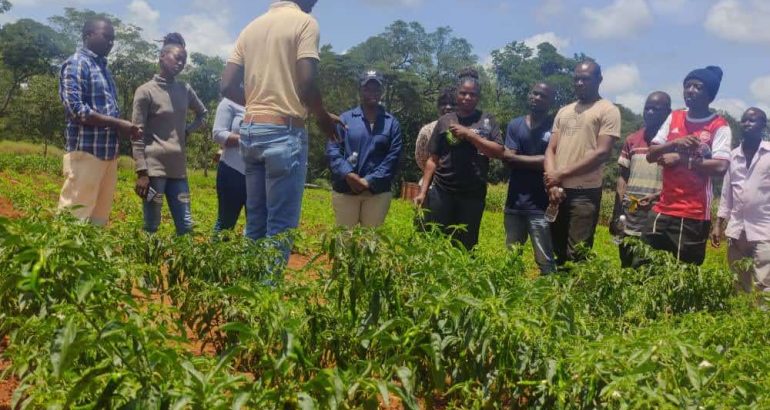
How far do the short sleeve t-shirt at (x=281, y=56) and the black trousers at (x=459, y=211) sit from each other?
5.27ft

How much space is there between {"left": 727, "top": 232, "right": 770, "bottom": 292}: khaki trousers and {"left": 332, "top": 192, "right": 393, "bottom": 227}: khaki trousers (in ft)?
7.23

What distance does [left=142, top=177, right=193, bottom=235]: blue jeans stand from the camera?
4.59 meters

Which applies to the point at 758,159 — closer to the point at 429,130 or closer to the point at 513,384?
the point at 429,130

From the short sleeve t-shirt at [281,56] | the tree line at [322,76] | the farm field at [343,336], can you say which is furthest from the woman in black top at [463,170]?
the tree line at [322,76]

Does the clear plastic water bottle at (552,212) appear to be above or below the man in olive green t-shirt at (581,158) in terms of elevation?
below

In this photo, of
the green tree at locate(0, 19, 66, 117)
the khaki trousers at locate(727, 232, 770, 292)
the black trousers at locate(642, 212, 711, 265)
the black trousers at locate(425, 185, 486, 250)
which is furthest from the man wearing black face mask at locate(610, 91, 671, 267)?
the green tree at locate(0, 19, 66, 117)

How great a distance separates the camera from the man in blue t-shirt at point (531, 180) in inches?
187

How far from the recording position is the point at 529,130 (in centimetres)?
501

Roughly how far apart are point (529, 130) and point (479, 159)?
1.55 feet

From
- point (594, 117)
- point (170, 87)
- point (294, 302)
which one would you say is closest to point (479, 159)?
point (594, 117)

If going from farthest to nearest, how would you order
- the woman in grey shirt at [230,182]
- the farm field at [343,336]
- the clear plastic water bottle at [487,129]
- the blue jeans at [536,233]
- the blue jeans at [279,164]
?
1. the woman in grey shirt at [230,182]
2. the clear plastic water bottle at [487,129]
3. the blue jeans at [536,233]
4. the blue jeans at [279,164]
5. the farm field at [343,336]

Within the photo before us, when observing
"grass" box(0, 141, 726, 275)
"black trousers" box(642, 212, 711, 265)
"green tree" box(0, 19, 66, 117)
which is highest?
"green tree" box(0, 19, 66, 117)

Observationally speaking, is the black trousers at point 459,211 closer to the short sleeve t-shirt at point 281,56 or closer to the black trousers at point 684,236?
the black trousers at point 684,236

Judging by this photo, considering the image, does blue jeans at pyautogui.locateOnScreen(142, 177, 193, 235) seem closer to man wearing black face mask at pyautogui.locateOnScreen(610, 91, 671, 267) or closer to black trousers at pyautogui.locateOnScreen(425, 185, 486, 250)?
black trousers at pyautogui.locateOnScreen(425, 185, 486, 250)
